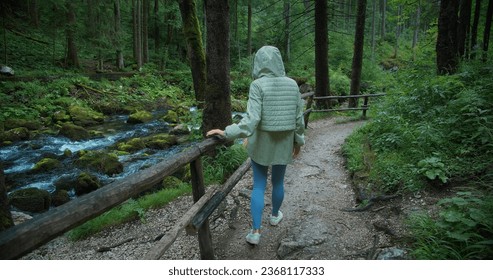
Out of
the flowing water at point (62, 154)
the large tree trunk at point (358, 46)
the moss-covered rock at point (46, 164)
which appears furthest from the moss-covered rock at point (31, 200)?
the large tree trunk at point (358, 46)

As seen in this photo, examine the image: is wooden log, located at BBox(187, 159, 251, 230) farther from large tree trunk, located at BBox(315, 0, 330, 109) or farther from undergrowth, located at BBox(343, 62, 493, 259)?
large tree trunk, located at BBox(315, 0, 330, 109)

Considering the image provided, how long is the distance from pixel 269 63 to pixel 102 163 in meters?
7.05

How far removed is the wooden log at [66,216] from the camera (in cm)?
153

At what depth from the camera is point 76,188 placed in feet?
24.3

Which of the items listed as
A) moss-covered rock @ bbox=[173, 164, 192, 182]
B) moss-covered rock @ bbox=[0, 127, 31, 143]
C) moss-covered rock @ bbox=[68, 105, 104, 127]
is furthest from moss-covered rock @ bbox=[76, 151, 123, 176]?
moss-covered rock @ bbox=[68, 105, 104, 127]

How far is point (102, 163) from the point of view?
859cm

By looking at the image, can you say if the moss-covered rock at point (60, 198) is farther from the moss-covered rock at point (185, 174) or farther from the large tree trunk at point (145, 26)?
the large tree trunk at point (145, 26)

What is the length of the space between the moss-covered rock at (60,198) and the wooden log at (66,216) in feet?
17.6

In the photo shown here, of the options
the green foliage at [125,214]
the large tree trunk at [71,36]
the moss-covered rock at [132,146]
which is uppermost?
the large tree trunk at [71,36]

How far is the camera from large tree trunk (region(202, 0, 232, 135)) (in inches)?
217

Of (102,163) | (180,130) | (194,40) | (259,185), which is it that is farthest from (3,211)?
(180,130)

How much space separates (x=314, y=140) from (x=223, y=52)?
14.3 feet

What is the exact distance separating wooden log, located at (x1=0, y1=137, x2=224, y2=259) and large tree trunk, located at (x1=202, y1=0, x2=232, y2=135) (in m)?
3.32
